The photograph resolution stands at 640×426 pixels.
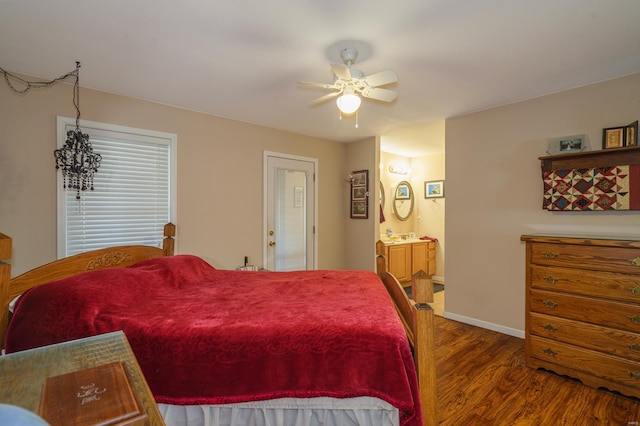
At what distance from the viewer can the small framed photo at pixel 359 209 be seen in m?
4.64

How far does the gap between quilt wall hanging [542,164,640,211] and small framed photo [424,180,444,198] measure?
2828 millimetres

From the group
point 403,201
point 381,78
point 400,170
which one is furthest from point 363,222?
point 381,78

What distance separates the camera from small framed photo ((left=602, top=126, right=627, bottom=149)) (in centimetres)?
247

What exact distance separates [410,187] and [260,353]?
5.44 meters

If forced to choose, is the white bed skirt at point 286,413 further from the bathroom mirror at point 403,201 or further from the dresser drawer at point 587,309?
the bathroom mirror at point 403,201

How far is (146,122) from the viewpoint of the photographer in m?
3.05

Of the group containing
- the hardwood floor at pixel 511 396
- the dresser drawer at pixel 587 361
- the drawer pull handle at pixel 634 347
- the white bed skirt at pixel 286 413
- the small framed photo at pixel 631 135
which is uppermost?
the small framed photo at pixel 631 135

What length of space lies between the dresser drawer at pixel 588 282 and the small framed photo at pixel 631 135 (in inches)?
43.8

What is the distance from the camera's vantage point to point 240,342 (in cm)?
128

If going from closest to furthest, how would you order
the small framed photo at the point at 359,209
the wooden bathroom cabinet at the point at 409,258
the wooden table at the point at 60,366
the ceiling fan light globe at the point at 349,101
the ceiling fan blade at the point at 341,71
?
the wooden table at the point at 60,366, the ceiling fan blade at the point at 341,71, the ceiling fan light globe at the point at 349,101, the small framed photo at the point at 359,209, the wooden bathroom cabinet at the point at 409,258

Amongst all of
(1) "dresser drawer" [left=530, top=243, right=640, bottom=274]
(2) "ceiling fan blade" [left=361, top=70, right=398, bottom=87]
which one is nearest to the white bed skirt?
(2) "ceiling fan blade" [left=361, top=70, right=398, bottom=87]

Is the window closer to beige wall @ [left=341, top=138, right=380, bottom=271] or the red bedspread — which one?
the red bedspread

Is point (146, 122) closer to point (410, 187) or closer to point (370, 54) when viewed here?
point (370, 54)

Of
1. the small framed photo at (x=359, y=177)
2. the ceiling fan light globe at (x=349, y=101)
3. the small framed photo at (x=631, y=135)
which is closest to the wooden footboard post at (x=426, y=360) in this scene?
the ceiling fan light globe at (x=349, y=101)
